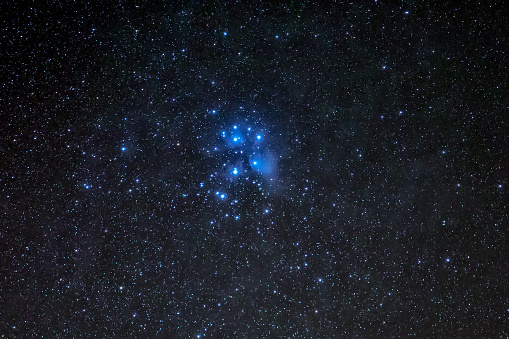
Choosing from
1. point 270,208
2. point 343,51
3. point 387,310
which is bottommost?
point 387,310

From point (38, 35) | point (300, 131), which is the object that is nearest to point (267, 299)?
point (300, 131)

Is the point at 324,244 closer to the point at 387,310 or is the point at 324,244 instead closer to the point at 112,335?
the point at 387,310

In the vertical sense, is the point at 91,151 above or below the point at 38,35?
below

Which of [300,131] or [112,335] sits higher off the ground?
[300,131]

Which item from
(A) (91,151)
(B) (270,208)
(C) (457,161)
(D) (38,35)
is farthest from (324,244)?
(D) (38,35)

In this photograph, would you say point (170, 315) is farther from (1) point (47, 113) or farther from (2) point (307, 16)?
(2) point (307, 16)
